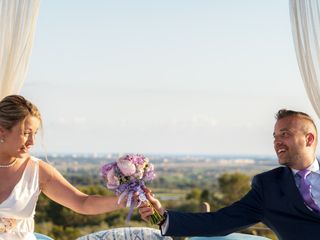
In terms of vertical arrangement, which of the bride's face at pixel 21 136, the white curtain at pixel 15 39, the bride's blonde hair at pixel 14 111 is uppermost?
the white curtain at pixel 15 39

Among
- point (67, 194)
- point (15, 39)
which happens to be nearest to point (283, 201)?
point (67, 194)

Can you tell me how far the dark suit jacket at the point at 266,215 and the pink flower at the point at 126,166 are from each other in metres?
0.30

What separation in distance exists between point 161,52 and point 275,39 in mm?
4964

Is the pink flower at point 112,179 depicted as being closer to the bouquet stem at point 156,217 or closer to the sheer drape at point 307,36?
the bouquet stem at point 156,217

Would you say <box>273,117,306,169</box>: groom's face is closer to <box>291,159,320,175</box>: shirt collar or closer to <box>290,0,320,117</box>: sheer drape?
<box>291,159,320,175</box>: shirt collar

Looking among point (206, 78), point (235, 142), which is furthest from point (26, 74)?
point (206, 78)

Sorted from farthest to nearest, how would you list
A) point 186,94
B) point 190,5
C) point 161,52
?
point 186,94, point 161,52, point 190,5

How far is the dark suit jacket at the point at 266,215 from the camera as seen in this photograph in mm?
2711

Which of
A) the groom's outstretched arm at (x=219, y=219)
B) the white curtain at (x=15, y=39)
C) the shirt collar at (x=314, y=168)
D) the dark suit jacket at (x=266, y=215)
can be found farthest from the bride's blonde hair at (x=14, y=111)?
the shirt collar at (x=314, y=168)

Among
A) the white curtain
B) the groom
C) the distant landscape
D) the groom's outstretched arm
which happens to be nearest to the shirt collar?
the groom

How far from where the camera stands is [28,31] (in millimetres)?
3598

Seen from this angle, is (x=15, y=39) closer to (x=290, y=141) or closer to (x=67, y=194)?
(x=67, y=194)

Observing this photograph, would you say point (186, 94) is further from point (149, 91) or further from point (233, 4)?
point (233, 4)

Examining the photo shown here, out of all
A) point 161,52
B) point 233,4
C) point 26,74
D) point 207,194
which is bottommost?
point 207,194
